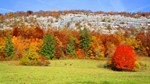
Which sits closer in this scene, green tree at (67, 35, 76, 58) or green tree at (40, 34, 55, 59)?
green tree at (40, 34, 55, 59)

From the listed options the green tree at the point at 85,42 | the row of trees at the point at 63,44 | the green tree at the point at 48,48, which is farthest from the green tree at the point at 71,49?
the green tree at the point at 48,48

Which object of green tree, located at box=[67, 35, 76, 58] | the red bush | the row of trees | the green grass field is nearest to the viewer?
the green grass field

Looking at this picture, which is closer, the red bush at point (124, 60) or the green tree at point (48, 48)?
the red bush at point (124, 60)

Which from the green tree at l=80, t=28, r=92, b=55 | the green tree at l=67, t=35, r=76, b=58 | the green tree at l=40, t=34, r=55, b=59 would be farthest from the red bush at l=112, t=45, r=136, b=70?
the green tree at l=80, t=28, r=92, b=55

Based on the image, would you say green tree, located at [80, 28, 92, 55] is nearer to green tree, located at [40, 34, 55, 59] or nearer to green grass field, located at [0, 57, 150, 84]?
green tree, located at [40, 34, 55, 59]

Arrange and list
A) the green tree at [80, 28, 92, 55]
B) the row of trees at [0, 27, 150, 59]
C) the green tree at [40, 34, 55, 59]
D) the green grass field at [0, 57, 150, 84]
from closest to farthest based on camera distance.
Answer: the green grass field at [0, 57, 150, 84] → the green tree at [40, 34, 55, 59] → the row of trees at [0, 27, 150, 59] → the green tree at [80, 28, 92, 55]

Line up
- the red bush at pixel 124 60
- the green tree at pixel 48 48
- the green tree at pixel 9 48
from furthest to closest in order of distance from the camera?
the green tree at pixel 9 48 → the green tree at pixel 48 48 → the red bush at pixel 124 60

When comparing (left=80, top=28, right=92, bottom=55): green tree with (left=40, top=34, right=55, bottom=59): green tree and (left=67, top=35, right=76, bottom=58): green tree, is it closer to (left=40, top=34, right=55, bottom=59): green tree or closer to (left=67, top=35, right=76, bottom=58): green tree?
(left=67, top=35, right=76, bottom=58): green tree

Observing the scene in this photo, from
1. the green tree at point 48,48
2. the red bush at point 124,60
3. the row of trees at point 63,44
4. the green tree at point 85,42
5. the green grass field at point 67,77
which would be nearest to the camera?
the green grass field at point 67,77

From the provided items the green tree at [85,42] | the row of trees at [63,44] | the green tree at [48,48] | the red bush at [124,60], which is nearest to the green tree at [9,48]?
the row of trees at [63,44]

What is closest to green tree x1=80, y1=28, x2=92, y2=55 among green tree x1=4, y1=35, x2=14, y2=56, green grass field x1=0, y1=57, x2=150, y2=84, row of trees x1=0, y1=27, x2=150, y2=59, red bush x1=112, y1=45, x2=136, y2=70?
row of trees x1=0, y1=27, x2=150, y2=59

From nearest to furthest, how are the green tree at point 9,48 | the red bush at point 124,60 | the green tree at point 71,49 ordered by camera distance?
the red bush at point 124,60 < the green tree at point 9,48 < the green tree at point 71,49

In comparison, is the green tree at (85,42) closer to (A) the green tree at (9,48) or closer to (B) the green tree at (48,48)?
(B) the green tree at (48,48)

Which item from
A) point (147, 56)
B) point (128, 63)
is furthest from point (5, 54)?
point (147, 56)
